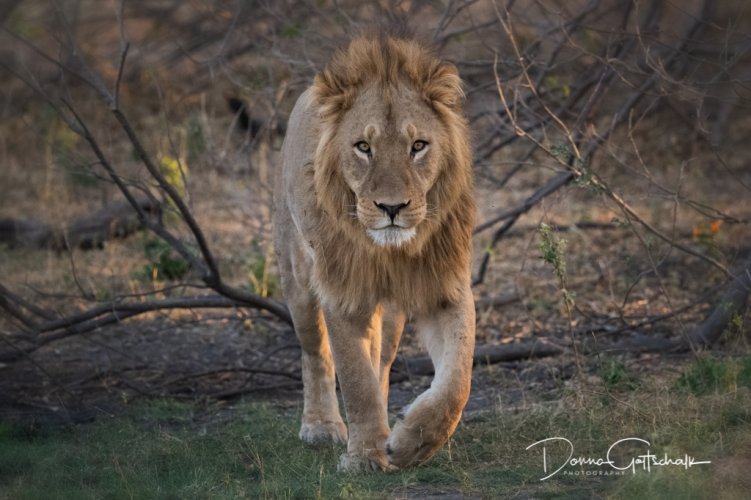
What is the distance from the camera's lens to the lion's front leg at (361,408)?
13.5ft

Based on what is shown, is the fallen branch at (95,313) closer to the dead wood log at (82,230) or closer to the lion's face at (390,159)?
the lion's face at (390,159)

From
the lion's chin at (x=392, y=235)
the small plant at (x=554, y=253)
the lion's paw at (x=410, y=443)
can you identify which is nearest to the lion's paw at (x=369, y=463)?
the lion's paw at (x=410, y=443)

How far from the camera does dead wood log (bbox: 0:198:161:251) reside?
866 cm

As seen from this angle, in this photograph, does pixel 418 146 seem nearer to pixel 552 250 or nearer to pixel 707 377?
pixel 552 250

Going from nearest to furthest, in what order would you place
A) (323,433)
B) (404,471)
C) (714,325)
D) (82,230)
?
(404,471) → (323,433) → (714,325) → (82,230)

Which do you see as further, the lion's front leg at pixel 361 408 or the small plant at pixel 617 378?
the small plant at pixel 617 378

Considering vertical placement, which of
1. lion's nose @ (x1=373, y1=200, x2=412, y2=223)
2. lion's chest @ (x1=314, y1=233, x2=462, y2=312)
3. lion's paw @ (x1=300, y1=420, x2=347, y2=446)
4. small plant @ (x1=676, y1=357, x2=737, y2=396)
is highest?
lion's nose @ (x1=373, y1=200, x2=412, y2=223)

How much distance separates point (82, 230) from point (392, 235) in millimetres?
5307

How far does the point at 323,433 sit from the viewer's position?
4.84 m

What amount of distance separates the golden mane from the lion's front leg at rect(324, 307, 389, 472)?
0.19 meters

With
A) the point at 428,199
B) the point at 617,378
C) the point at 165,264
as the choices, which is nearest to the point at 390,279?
the point at 428,199

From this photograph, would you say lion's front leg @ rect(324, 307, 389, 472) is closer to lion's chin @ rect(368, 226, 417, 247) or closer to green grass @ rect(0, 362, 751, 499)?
green grass @ rect(0, 362, 751, 499)

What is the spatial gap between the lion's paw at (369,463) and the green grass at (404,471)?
1.6 inches

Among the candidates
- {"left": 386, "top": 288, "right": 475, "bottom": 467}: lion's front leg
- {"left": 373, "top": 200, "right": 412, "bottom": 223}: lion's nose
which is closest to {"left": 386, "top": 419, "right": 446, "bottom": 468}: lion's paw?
{"left": 386, "top": 288, "right": 475, "bottom": 467}: lion's front leg
